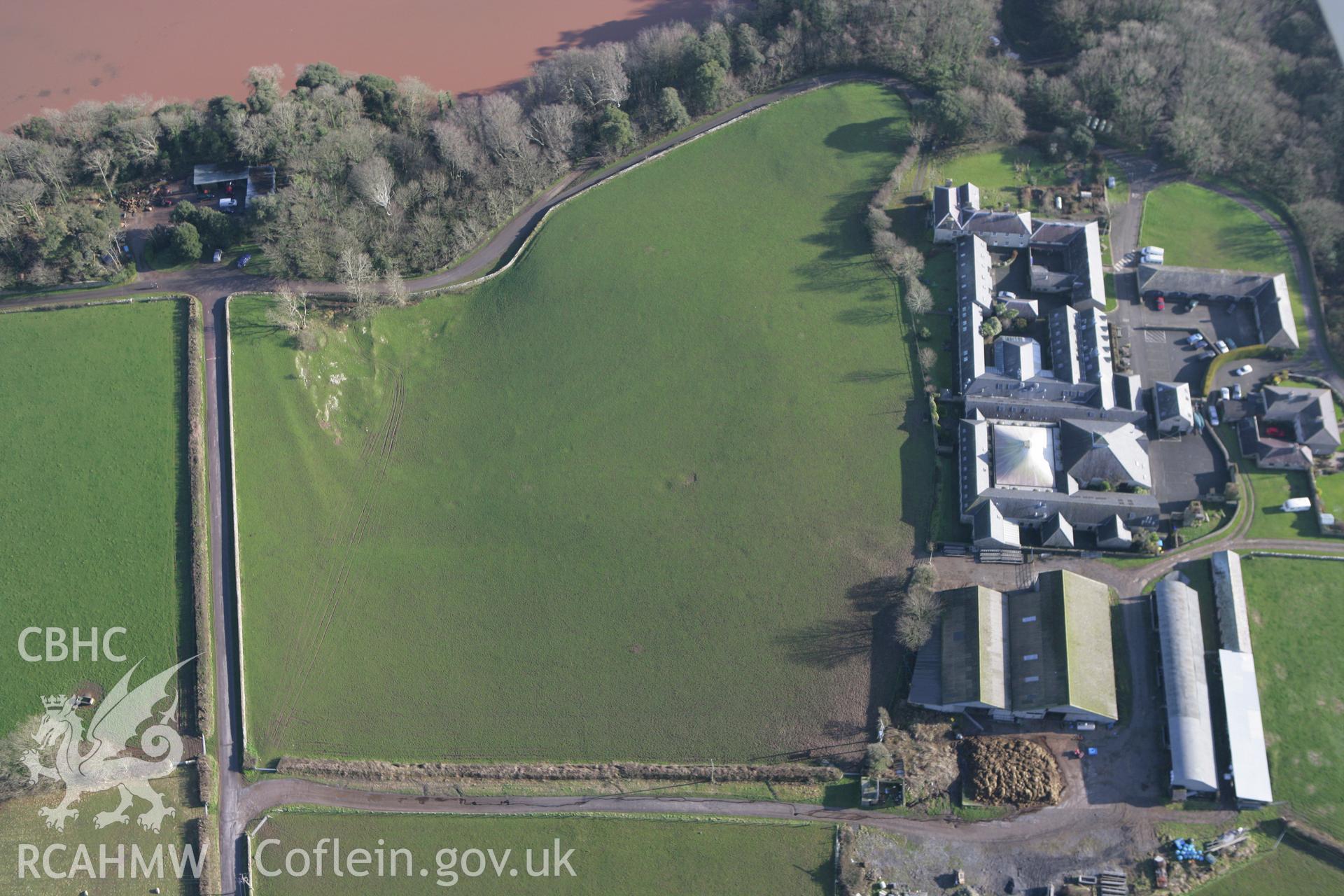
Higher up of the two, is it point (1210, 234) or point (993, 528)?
point (1210, 234)

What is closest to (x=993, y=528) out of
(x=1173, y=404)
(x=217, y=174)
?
(x=1173, y=404)

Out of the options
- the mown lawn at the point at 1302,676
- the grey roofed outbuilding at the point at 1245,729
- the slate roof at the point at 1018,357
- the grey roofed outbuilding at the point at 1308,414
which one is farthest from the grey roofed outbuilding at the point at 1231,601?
the slate roof at the point at 1018,357

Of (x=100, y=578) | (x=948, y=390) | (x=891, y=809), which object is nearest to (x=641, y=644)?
(x=891, y=809)

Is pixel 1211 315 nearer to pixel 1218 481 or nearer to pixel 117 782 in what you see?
pixel 1218 481

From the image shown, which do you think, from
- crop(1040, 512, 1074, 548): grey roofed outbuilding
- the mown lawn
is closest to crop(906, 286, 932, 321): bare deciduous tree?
crop(1040, 512, 1074, 548): grey roofed outbuilding

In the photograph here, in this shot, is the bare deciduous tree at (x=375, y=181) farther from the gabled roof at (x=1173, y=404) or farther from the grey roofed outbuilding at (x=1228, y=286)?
the gabled roof at (x=1173, y=404)

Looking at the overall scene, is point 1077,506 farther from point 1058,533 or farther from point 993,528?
point 993,528
